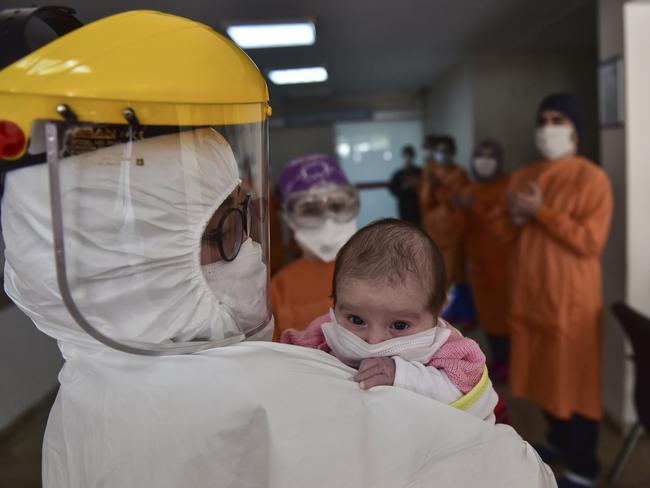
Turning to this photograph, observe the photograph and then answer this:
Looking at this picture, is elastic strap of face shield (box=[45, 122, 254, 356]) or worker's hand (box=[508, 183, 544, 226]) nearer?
elastic strap of face shield (box=[45, 122, 254, 356])

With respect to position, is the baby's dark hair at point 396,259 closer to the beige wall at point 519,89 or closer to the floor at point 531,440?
the floor at point 531,440

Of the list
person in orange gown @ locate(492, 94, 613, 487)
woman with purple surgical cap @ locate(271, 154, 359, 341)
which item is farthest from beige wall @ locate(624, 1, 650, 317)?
woman with purple surgical cap @ locate(271, 154, 359, 341)

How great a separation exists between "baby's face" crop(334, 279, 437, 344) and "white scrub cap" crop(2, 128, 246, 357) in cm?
19

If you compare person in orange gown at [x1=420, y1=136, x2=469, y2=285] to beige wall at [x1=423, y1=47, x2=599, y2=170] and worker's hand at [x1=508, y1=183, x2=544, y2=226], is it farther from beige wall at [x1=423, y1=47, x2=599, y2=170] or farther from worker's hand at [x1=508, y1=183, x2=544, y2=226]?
worker's hand at [x1=508, y1=183, x2=544, y2=226]

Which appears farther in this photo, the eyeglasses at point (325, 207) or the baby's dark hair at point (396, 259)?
the eyeglasses at point (325, 207)

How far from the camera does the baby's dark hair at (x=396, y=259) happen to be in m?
0.71

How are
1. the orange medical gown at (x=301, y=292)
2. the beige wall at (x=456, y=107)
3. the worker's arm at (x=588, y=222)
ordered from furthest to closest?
1. the beige wall at (x=456, y=107)
2. the worker's arm at (x=588, y=222)
3. the orange medical gown at (x=301, y=292)

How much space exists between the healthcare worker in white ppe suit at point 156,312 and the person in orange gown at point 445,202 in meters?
3.42

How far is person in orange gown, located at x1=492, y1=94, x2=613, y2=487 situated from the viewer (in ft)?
7.16

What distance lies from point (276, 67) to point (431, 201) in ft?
5.37

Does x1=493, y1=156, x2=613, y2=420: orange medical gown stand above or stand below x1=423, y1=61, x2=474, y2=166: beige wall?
below

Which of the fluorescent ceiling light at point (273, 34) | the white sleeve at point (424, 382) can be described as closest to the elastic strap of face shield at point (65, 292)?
the white sleeve at point (424, 382)

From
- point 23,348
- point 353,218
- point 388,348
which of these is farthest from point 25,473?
point 388,348

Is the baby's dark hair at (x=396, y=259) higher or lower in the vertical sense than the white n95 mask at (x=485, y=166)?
lower
